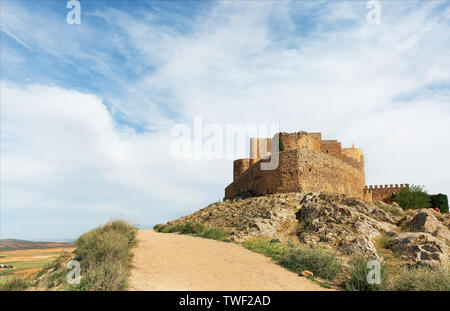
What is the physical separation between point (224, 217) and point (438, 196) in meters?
32.8

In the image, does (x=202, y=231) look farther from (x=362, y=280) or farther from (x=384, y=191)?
(x=384, y=191)

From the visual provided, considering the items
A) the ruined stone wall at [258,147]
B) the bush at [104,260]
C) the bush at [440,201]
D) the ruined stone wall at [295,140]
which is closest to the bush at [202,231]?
the bush at [104,260]

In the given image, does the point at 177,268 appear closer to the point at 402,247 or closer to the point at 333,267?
the point at 333,267

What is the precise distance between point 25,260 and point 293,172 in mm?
17775

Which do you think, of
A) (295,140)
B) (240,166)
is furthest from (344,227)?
(240,166)

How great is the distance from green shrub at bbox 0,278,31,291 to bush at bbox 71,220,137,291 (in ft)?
4.19

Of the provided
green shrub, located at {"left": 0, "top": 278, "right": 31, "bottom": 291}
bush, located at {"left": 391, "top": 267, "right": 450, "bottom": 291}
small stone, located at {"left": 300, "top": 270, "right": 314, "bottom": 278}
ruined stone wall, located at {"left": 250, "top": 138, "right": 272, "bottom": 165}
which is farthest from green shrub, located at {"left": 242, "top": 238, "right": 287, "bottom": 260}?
ruined stone wall, located at {"left": 250, "top": 138, "right": 272, "bottom": 165}

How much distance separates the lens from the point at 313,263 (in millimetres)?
9984

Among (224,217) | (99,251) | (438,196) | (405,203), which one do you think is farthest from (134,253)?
(438,196)

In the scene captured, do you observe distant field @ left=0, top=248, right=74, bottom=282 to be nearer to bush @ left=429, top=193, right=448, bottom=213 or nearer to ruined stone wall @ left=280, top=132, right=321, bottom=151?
ruined stone wall @ left=280, top=132, right=321, bottom=151
